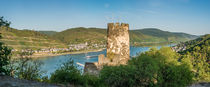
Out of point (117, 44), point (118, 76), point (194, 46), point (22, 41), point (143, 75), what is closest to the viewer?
point (118, 76)

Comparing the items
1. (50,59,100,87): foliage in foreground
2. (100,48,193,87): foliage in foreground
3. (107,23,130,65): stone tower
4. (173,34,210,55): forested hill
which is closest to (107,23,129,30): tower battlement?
(107,23,130,65): stone tower

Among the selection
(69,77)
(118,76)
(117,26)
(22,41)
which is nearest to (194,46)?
(117,26)

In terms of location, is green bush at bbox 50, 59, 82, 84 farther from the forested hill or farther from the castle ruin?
the forested hill

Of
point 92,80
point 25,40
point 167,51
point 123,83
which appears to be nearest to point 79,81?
point 92,80

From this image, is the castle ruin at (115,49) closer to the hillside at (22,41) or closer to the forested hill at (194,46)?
the forested hill at (194,46)

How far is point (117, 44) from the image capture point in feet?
51.3

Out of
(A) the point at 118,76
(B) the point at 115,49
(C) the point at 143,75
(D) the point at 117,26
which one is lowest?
(C) the point at 143,75

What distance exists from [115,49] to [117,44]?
1.64 feet

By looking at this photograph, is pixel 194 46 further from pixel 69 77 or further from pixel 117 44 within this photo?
pixel 69 77

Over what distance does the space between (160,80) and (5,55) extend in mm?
14625

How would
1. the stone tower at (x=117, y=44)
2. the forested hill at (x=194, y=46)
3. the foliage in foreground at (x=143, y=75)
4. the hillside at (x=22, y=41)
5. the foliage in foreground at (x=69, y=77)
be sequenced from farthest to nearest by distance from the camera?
the hillside at (x=22, y=41)
the forested hill at (x=194, y=46)
the stone tower at (x=117, y=44)
the foliage in foreground at (x=143, y=75)
the foliage in foreground at (x=69, y=77)

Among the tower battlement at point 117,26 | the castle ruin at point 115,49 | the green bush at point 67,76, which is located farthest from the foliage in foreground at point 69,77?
the tower battlement at point 117,26

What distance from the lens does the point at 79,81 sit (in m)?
12.7

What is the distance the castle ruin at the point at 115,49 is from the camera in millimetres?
15633
